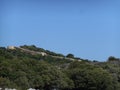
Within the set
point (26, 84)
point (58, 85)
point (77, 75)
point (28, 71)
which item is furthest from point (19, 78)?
point (77, 75)

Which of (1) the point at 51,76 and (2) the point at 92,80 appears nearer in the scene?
(1) the point at 51,76

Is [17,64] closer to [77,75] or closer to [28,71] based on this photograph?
[28,71]

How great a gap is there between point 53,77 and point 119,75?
2378 cm

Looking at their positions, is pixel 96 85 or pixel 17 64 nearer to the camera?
pixel 17 64

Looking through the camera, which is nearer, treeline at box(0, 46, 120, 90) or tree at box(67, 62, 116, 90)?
treeline at box(0, 46, 120, 90)

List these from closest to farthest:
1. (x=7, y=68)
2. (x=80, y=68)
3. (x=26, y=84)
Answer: (x=26, y=84)
(x=7, y=68)
(x=80, y=68)

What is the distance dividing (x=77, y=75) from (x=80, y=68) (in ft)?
19.5

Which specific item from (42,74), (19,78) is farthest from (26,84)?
(42,74)

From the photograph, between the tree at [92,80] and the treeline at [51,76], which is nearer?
the treeline at [51,76]

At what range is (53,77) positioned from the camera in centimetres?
9081

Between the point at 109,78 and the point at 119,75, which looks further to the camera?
the point at 119,75

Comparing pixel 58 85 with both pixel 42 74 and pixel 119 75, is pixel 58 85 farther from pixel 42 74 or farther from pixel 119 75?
pixel 119 75

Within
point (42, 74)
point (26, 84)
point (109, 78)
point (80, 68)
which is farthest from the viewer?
point (80, 68)

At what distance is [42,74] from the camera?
90.3m
